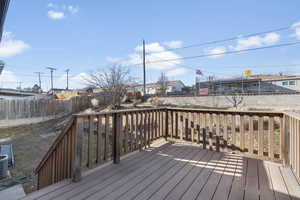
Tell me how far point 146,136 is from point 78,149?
169cm

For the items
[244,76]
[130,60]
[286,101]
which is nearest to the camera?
[286,101]

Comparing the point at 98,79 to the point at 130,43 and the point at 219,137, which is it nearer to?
the point at 130,43

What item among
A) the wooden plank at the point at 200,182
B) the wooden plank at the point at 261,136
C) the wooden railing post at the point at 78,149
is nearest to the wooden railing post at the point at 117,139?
the wooden railing post at the point at 78,149

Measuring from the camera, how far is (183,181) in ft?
6.74

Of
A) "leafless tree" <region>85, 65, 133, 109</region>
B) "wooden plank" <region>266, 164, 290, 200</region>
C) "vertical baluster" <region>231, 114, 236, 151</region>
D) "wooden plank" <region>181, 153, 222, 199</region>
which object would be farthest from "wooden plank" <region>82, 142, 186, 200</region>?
"leafless tree" <region>85, 65, 133, 109</region>

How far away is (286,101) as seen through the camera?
38.7 feet

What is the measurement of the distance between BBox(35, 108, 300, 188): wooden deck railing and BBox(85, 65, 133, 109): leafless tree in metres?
10.1

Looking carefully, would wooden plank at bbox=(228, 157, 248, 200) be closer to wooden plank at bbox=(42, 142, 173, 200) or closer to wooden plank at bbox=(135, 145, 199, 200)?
wooden plank at bbox=(135, 145, 199, 200)

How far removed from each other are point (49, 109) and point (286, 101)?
1801cm

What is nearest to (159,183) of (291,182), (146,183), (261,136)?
(146,183)

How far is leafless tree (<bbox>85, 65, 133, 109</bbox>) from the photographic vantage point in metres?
13.6

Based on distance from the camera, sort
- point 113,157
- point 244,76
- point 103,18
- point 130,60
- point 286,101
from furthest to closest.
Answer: point 244,76 < point 130,60 < point 286,101 < point 103,18 < point 113,157

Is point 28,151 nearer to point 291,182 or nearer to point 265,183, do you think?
point 265,183

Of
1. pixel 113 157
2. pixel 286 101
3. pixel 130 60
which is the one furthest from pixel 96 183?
pixel 130 60
